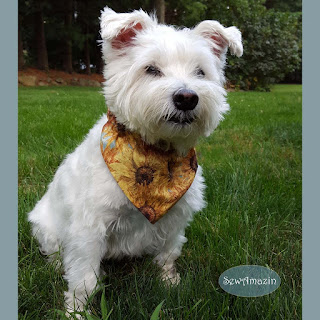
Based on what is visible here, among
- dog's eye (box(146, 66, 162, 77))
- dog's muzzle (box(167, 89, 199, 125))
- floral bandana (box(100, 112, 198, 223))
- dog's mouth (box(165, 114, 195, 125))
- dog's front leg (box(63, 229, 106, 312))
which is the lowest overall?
dog's front leg (box(63, 229, 106, 312))

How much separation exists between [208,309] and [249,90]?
6.01 metres

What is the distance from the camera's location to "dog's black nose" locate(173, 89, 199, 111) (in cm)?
192

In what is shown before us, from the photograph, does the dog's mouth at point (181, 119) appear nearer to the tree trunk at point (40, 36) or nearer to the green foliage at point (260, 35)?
the green foliage at point (260, 35)

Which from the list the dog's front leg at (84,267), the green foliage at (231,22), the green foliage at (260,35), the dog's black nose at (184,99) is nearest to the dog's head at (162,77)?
the dog's black nose at (184,99)

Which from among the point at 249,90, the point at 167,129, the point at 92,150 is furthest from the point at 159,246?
the point at 249,90

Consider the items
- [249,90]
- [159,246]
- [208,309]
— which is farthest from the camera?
[249,90]

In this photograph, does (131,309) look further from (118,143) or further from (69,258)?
(118,143)

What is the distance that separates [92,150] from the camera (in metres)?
2.43

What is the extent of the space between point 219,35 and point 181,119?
0.70 m

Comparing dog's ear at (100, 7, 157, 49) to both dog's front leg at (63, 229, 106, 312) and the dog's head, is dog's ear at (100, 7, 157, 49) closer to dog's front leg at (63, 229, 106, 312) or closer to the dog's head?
the dog's head

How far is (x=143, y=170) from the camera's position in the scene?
2348 mm

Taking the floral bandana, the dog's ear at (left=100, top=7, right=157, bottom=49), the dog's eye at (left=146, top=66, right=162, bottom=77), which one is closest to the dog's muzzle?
the dog's eye at (left=146, top=66, right=162, bottom=77)

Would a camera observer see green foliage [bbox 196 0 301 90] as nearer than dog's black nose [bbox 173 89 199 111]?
No

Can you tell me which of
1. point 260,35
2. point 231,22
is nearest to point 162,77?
point 231,22
